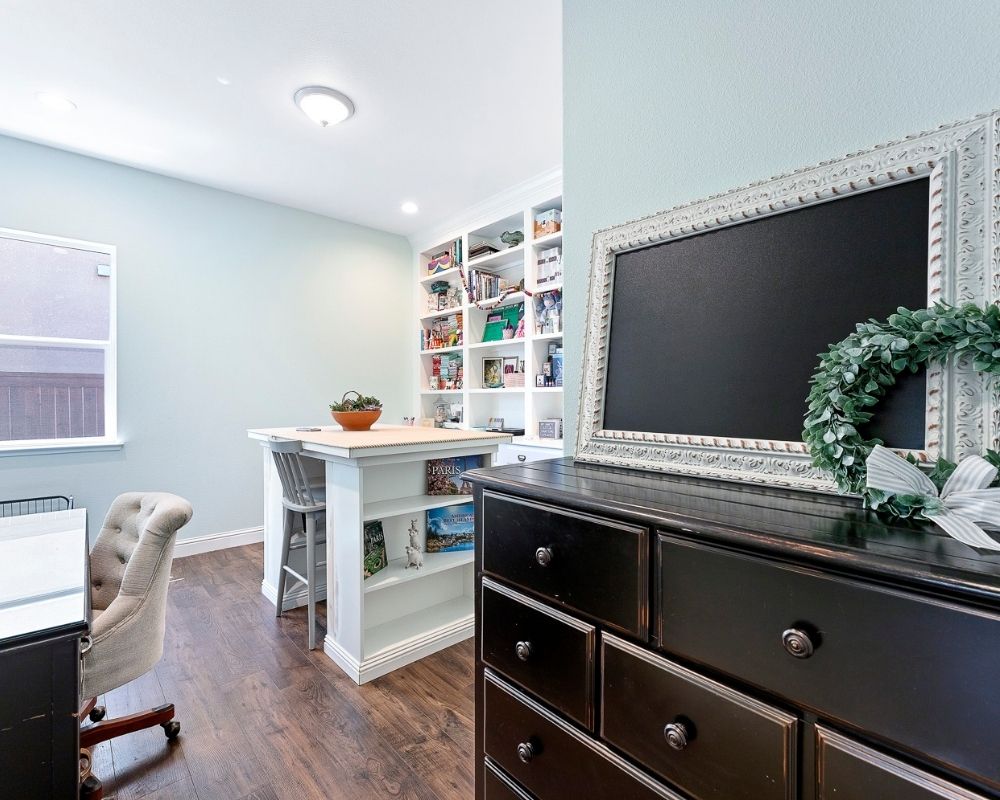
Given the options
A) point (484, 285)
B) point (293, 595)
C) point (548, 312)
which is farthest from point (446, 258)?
point (293, 595)

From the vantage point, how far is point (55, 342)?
10.7ft

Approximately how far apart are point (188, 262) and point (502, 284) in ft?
8.46

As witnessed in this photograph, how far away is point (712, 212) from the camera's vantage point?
41.9 inches

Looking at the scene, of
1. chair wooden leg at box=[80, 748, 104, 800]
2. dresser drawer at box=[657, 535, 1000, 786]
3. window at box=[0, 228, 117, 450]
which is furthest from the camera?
window at box=[0, 228, 117, 450]

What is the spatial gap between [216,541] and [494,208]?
3673 mm

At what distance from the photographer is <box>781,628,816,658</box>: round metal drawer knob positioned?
23.5 inches

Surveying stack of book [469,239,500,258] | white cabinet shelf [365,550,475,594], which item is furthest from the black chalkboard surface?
stack of book [469,239,500,258]

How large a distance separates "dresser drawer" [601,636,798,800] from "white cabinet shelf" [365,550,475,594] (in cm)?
127

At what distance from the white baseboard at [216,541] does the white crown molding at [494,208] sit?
3205 millimetres

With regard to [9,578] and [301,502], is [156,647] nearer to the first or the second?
Result: [9,578]

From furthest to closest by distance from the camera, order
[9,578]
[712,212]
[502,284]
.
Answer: [502,284]
[9,578]
[712,212]

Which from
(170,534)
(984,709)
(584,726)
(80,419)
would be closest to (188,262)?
(80,419)

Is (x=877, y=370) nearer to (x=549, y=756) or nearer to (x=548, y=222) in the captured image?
(x=549, y=756)

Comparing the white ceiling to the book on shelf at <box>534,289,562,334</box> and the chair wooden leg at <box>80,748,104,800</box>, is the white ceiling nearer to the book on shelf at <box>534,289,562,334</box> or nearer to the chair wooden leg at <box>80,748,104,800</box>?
the book on shelf at <box>534,289,562,334</box>
